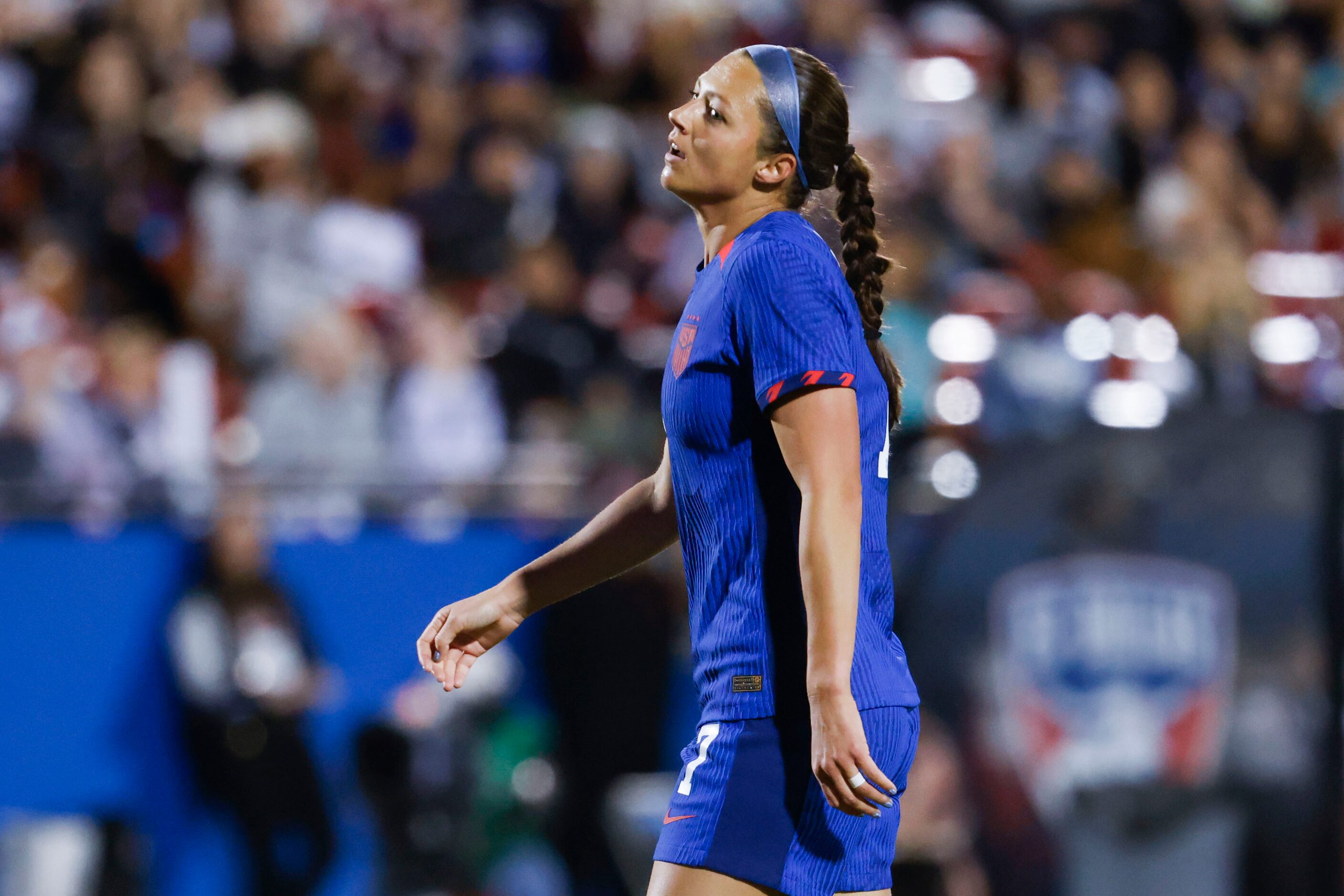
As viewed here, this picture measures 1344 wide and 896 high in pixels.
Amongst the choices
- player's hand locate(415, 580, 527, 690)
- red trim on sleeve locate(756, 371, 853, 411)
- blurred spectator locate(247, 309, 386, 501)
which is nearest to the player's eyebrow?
red trim on sleeve locate(756, 371, 853, 411)

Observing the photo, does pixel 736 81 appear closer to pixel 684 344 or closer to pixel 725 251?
pixel 725 251

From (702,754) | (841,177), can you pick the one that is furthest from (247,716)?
(841,177)

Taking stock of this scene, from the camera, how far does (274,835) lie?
20.0ft

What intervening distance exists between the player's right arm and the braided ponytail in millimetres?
481

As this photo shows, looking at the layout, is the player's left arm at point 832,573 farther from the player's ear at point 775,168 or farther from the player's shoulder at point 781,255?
the player's ear at point 775,168

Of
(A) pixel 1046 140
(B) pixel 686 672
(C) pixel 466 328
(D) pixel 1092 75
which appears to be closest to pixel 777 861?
(B) pixel 686 672

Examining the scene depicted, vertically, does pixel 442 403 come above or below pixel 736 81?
above

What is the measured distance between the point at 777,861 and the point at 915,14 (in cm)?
965

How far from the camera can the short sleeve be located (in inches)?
104

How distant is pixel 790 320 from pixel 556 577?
32.6 inches

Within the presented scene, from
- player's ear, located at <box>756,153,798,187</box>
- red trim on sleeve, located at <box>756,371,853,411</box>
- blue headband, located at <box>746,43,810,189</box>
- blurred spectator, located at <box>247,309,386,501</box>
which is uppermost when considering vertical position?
blurred spectator, located at <box>247,309,386,501</box>

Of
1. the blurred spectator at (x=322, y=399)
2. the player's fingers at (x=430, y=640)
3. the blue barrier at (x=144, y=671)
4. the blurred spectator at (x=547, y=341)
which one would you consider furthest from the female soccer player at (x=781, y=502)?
the blurred spectator at (x=547, y=341)

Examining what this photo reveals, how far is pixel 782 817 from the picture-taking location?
8.97ft

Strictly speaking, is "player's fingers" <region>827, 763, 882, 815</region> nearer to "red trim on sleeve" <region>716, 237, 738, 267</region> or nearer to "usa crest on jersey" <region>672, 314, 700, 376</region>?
"usa crest on jersey" <region>672, 314, 700, 376</region>
